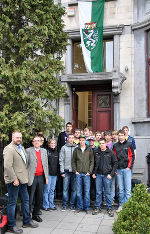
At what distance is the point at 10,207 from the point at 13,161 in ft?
3.04

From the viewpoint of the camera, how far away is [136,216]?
14.6 ft

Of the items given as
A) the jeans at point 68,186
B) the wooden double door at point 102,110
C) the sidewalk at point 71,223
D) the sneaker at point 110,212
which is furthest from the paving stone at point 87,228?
the wooden double door at point 102,110

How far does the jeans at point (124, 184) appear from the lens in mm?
6828

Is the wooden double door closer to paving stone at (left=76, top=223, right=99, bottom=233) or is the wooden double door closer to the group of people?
the group of people

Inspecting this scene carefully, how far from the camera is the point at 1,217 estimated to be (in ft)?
17.8

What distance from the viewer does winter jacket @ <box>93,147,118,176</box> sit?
22.2 feet

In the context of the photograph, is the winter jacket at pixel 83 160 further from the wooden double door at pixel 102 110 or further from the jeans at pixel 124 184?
the wooden double door at pixel 102 110

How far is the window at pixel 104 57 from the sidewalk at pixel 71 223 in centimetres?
623

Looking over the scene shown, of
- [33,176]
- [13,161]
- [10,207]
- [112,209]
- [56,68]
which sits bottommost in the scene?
[112,209]

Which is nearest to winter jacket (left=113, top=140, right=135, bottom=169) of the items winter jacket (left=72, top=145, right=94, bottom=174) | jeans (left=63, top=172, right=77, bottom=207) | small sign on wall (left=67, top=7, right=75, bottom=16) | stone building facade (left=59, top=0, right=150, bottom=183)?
winter jacket (left=72, top=145, right=94, bottom=174)

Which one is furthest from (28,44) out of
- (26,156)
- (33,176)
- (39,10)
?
(33,176)

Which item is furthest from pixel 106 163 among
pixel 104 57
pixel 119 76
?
pixel 104 57

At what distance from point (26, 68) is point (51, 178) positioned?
117 inches

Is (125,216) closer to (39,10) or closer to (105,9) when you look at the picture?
(39,10)
